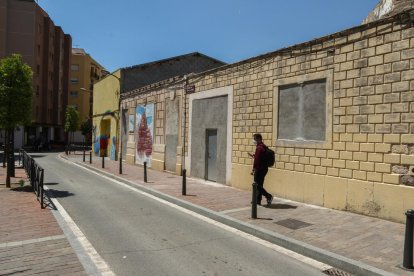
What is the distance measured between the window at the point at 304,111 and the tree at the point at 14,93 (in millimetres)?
8442

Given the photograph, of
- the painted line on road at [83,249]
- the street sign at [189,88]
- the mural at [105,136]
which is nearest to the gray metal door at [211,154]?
the street sign at [189,88]

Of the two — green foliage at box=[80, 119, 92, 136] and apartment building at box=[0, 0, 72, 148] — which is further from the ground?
apartment building at box=[0, 0, 72, 148]

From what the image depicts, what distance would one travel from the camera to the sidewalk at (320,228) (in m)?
5.50

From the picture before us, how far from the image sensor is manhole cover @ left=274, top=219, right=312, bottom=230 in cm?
718

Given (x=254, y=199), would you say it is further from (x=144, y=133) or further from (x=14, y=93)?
(x=144, y=133)

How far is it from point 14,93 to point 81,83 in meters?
60.7

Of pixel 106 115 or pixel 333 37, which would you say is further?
pixel 106 115

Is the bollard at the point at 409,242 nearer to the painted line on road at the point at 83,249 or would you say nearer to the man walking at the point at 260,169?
the painted line on road at the point at 83,249

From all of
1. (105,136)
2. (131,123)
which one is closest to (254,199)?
(131,123)

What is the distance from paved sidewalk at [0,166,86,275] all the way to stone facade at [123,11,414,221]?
6011 mm

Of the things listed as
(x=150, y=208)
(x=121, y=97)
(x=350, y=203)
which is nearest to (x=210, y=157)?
(x=150, y=208)

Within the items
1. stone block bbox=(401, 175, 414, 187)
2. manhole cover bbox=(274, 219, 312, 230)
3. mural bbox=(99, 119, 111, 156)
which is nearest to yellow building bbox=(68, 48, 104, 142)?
mural bbox=(99, 119, 111, 156)

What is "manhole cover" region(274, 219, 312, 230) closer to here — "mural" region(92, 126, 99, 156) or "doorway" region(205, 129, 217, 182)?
"doorway" region(205, 129, 217, 182)

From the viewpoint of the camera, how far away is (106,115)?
2870 cm
